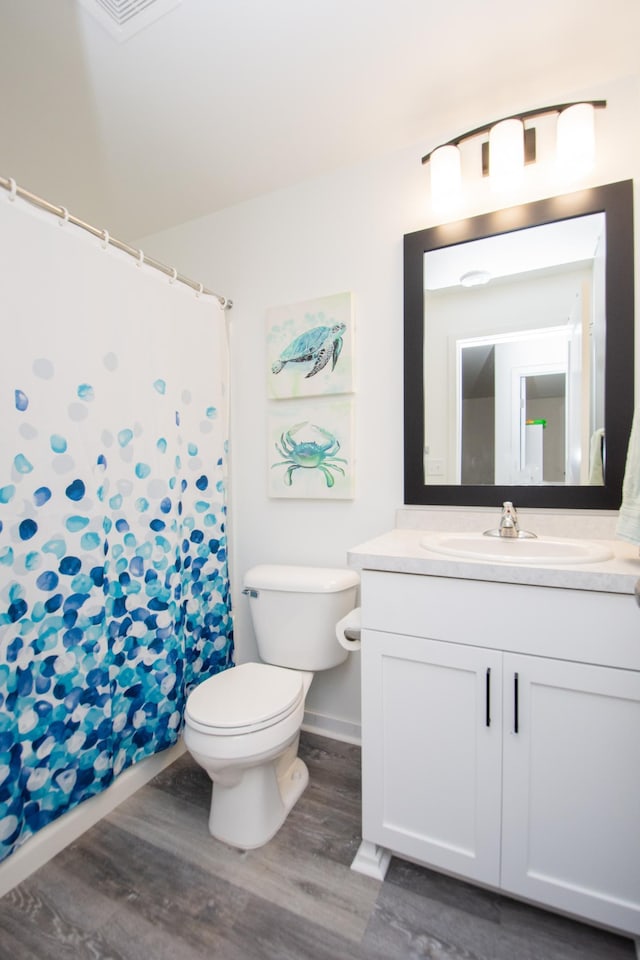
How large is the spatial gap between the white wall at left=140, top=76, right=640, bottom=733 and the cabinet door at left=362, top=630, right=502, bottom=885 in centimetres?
58

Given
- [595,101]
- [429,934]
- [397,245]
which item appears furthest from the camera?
[397,245]

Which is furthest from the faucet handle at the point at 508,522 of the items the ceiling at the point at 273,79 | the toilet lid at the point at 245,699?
the ceiling at the point at 273,79

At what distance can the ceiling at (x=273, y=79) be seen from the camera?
3.85 ft

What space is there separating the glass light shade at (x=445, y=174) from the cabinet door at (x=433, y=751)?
1429mm

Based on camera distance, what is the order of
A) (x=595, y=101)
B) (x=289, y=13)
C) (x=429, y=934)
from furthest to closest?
1. (x=595, y=101)
2. (x=289, y=13)
3. (x=429, y=934)

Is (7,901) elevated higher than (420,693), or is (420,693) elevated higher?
(420,693)

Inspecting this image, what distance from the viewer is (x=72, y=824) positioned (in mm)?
1339

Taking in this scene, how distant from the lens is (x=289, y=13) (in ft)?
3.83

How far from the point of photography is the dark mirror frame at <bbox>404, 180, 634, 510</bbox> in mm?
1357

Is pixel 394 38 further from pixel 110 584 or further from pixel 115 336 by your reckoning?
pixel 110 584

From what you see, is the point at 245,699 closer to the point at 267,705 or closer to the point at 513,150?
the point at 267,705

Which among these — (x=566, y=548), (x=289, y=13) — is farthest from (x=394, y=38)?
(x=566, y=548)

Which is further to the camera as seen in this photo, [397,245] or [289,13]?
[397,245]

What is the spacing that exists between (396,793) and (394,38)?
209 centimetres
